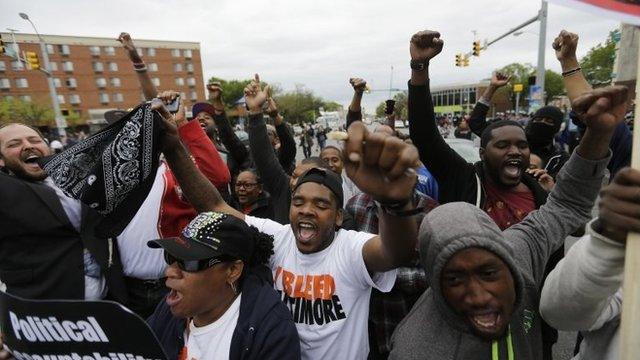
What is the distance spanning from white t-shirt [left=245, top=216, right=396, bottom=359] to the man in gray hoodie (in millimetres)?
359

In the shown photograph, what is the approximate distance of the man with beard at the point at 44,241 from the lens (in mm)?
2043

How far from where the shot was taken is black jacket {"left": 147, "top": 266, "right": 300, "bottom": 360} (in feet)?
5.11

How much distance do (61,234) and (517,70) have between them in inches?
3137

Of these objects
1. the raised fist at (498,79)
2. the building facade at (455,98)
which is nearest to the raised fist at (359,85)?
the raised fist at (498,79)

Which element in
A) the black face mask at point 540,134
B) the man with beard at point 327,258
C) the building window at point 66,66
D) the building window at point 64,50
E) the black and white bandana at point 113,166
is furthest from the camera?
the building window at point 66,66

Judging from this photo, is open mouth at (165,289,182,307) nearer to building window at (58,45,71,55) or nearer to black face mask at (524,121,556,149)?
black face mask at (524,121,556,149)

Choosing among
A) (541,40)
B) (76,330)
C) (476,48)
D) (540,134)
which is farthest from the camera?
(476,48)

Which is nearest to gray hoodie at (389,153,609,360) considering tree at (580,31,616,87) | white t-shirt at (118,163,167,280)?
white t-shirt at (118,163,167,280)

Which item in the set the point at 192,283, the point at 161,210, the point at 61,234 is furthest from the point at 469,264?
the point at 61,234

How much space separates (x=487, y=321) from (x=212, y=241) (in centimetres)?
115

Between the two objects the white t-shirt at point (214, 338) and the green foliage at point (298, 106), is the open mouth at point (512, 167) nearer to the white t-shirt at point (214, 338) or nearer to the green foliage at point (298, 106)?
the white t-shirt at point (214, 338)

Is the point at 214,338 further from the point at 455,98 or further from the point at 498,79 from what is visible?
the point at 455,98

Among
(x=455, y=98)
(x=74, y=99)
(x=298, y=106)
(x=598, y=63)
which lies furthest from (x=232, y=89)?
(x=598, y=63)

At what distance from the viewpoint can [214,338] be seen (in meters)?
1.63
